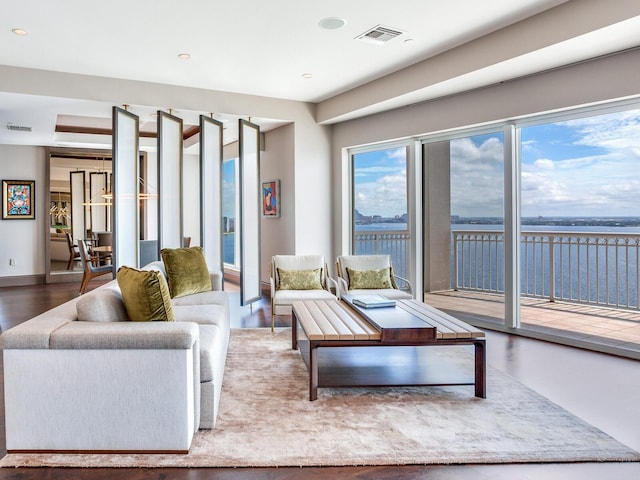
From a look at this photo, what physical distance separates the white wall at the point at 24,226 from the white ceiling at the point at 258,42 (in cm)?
312

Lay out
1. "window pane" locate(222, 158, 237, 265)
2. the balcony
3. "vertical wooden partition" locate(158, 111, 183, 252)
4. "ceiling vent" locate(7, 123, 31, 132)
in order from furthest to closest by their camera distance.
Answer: "ceiling vent" locate(7, 123, 31, 132) → "window pane" locate(222, 158, 237, 265) → "vertical wooden partition" locate(158, 111, 183, 252) → the balcony

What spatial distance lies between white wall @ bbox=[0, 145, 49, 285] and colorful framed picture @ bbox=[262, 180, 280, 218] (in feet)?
14.9

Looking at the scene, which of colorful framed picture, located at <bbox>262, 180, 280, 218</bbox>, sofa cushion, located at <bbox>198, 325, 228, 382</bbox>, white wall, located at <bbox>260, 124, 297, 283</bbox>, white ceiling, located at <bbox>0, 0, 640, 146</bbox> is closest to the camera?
sofa cushion, located at <bbox>198, 325, 228, 382</bbox>

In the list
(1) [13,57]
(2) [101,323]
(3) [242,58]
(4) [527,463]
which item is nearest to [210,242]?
(3) [242,58]

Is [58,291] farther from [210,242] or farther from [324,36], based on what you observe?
[324,36]

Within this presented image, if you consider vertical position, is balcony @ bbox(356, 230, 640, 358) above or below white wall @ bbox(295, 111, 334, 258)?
below

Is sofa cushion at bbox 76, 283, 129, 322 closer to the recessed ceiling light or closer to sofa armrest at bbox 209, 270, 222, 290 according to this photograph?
sofa armrest at bbox 209, 270, 222, 290

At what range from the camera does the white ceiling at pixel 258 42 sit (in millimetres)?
3674

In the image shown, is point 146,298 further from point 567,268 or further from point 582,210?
point 567,268

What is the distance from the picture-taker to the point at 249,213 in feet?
21.5

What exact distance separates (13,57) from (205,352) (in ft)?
14.0

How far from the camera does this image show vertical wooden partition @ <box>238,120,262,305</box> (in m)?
6.38

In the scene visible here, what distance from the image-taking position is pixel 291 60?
4969 mm

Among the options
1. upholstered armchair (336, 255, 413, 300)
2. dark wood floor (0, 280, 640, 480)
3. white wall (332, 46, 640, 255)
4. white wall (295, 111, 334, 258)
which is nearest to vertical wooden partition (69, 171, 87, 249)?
dark wood floor (0, 280, 640, 480)
